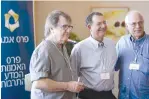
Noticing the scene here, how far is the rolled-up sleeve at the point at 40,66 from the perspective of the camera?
1.80 meters

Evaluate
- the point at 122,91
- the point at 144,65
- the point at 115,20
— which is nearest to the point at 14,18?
the point at 115,20

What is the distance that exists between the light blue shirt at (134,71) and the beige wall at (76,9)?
77.5 inches

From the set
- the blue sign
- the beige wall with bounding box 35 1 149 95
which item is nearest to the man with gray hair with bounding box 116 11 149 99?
the blue sign

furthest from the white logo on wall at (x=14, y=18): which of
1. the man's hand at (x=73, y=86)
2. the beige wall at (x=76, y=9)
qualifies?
the man's hand at (x=73, y=86)

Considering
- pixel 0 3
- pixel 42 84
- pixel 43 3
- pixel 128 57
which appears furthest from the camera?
pixel 43 3

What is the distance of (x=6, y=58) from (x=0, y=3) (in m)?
0.76

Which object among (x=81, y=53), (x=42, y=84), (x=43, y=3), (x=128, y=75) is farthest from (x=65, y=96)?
(x=43, y=3)

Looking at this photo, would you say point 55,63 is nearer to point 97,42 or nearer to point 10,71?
point 97,42

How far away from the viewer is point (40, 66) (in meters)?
1.81

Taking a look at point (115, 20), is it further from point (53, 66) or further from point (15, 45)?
point (53, 66)

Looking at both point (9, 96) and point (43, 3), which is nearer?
point (9, 96)

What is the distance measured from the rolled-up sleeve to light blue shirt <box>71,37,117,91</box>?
48cm

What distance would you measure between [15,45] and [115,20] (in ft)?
6.00

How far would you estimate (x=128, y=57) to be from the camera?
101 inches
